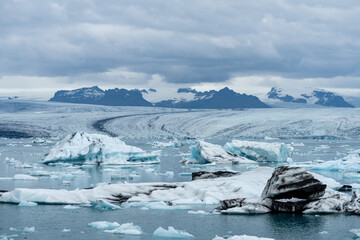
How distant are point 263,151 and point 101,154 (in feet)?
22.8

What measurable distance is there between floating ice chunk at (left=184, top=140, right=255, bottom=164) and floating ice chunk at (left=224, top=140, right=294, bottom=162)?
0.83 m

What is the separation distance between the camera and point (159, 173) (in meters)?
18.1

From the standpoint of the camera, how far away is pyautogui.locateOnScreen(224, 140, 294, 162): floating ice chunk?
78.6 feet

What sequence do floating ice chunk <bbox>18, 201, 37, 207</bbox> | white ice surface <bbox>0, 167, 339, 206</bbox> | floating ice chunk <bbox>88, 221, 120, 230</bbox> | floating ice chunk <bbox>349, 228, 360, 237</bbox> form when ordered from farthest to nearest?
1. white ice surface <bbox>0, 167, 339, 206</bbox>
2. floating ice chunk <bbox>18, 201, 37, 207</bbox>
3. floating ice chunk <bbox>88, 221, 120, 230</bbox>
4. floating ice chunk <bbox>349, 228, 360, 237</bbox>

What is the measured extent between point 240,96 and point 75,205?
11404cm

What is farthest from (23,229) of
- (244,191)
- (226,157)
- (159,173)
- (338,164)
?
(226,157)

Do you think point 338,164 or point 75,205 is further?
point 338,164

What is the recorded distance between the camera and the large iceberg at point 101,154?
22234 millimetres

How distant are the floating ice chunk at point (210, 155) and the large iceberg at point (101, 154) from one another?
164 cm

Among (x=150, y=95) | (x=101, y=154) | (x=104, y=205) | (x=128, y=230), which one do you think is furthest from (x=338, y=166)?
(x=150, y=95)

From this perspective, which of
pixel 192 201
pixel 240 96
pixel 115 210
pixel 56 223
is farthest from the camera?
pixel 240 96

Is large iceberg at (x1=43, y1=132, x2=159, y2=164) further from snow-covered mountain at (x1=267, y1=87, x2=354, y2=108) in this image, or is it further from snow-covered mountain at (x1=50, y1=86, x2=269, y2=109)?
snow-covered mountain at (x1=267, y1=87, x2=354, y2=108)

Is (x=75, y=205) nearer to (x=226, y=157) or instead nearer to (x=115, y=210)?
(x=115, y=210)

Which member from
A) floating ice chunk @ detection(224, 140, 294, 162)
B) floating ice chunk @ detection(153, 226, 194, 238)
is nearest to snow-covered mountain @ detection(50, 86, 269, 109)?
floating ice chunk @ detection(224, 140, 294, 162)
